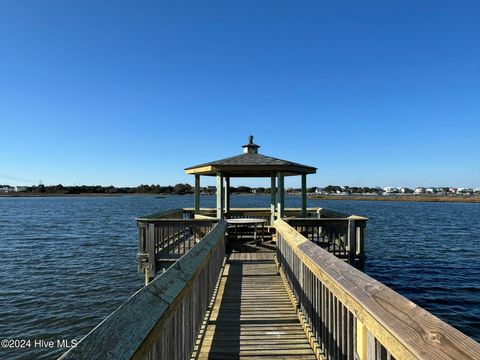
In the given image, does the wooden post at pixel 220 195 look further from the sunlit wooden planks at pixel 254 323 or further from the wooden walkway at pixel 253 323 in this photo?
the sunlit wooden planks at pixel 254 323

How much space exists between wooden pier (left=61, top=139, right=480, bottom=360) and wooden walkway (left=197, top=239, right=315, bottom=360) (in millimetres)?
11

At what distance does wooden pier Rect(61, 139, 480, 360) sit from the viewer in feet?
4.25

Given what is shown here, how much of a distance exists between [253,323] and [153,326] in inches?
110

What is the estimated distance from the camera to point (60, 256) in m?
16.7

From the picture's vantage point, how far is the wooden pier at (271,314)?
4.25ft

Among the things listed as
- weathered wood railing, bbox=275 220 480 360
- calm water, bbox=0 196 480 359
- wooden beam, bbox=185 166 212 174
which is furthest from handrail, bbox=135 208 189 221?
weathered wood railing, bbox=275 220 480 360

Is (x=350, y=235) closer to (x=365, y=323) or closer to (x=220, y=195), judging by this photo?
(x=220, y=195)

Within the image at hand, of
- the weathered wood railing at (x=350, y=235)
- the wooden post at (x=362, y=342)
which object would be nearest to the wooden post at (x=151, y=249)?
the weathered wood railing at (x=350, y=235)

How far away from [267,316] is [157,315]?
298cm

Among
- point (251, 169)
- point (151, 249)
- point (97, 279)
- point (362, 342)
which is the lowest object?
point (97, 279)

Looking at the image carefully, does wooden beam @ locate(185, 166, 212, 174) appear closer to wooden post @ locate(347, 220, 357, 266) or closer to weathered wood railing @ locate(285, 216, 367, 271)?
weathered wood railing @ locate(285, 216, 367, 271)

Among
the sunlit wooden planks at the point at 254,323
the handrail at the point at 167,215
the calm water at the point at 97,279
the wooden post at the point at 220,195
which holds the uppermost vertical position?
the wooden post at the point at 220,195

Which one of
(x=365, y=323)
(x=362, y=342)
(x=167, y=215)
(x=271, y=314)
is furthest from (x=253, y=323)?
(x=167, y=215)

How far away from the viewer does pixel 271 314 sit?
4.41 meters
